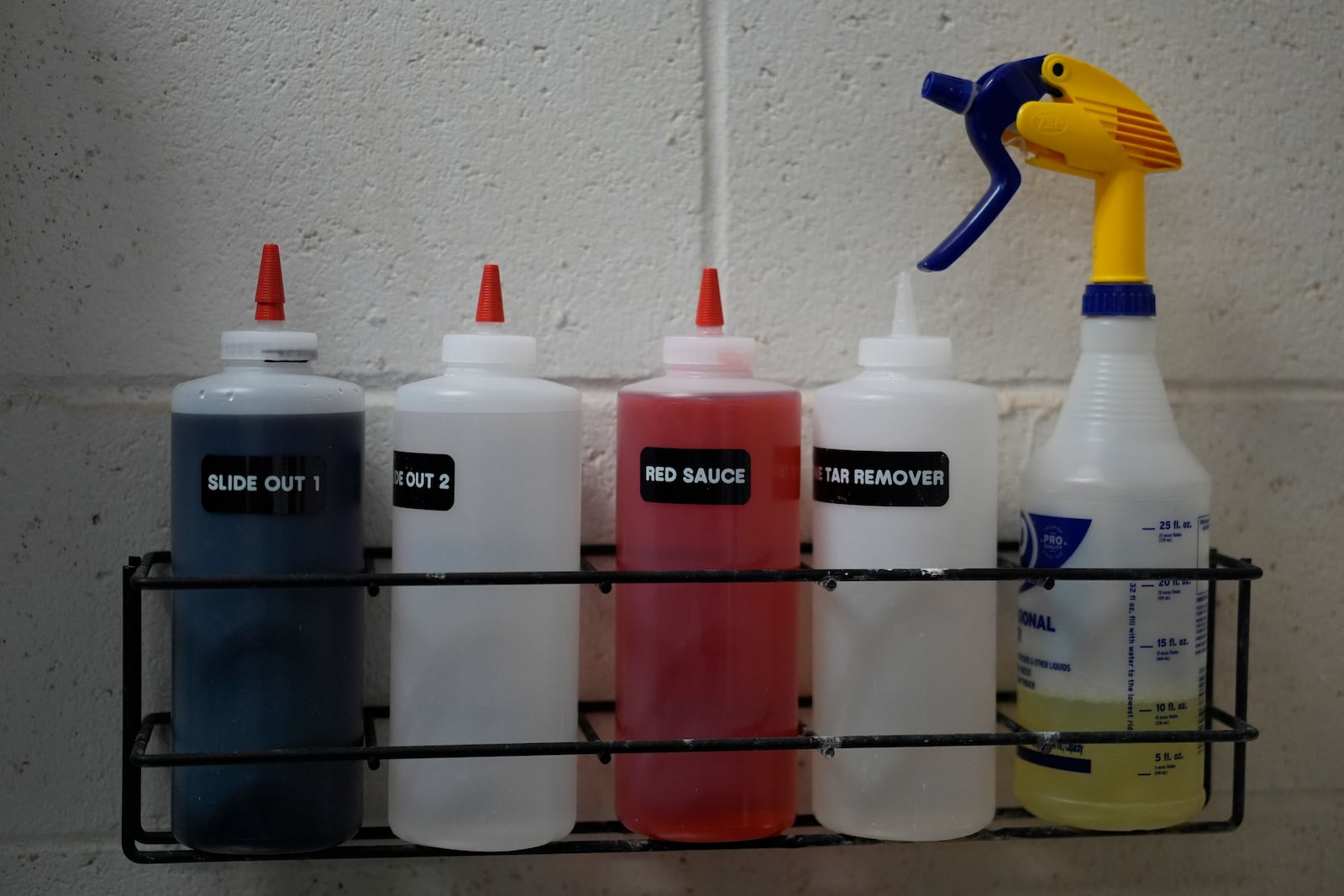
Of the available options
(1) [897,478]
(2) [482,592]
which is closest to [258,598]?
(2) [482,592]

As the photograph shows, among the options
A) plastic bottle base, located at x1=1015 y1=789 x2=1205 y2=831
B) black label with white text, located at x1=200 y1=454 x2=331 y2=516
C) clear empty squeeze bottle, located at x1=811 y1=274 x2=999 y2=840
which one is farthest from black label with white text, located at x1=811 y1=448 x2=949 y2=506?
black label with white text, located at x1=200 y1=454 x2=331 y2=516

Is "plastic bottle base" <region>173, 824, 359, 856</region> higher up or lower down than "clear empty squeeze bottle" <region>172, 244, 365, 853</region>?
lower down

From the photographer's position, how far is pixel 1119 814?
70 cm

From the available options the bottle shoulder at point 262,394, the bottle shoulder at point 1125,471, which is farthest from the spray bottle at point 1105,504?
the bottle shoulder at point 262,394

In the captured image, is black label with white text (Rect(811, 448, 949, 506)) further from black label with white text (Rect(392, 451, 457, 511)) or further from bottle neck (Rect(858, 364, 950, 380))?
black label with white text (Rect(392, 451, 457, 511))

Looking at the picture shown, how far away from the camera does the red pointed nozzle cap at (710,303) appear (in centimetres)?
70

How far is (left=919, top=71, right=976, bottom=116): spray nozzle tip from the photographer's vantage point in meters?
0.71

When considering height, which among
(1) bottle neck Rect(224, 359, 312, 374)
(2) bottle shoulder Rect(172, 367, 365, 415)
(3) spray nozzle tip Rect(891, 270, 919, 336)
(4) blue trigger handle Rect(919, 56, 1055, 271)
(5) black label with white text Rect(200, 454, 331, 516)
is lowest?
(5) black label with white text Rect(200, 454, 331, 516)

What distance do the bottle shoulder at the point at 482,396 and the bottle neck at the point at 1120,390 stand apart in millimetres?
316

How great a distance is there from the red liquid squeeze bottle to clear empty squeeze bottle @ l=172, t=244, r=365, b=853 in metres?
0.18

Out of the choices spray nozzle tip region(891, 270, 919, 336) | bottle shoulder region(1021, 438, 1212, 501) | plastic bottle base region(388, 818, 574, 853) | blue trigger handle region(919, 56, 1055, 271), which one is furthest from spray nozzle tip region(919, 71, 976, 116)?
plastic bottle base region(388, 818, 574, 853)

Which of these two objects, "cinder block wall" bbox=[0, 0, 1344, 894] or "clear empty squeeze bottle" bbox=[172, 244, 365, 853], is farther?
"cinder block wall" bbox=[0, 0, 1344, 894]

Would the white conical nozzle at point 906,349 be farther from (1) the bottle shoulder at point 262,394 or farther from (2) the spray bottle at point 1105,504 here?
(1) the bottle shoulder at point 262,394

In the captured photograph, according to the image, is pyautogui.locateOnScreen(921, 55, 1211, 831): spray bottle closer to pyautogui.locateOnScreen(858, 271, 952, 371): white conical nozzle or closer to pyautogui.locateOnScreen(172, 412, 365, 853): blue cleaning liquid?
pyautogui.locateOnScreen(858, 271, 952, 371): white conical nozzle
